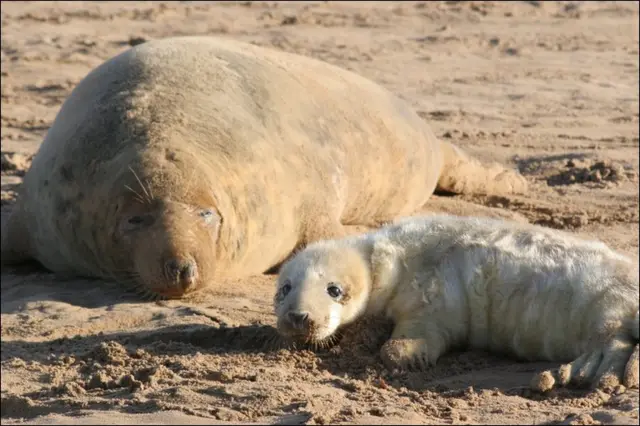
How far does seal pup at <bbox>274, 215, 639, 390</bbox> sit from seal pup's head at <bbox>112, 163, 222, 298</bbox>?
3.25 feet

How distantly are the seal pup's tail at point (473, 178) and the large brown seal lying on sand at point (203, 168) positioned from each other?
56 centimetres

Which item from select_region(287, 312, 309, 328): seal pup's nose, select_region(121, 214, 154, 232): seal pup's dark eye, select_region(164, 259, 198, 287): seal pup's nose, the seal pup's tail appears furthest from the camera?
the seal pup's tail

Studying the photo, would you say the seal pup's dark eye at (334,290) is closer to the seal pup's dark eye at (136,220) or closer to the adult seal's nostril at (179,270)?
the adult seal's nostril at (179,270)

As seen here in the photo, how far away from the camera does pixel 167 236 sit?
A: 238 inches

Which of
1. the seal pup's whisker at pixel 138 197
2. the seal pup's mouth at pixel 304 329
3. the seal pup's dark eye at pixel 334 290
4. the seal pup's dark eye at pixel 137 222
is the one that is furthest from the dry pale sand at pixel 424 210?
the seal pup's whisker at pixel 138 197

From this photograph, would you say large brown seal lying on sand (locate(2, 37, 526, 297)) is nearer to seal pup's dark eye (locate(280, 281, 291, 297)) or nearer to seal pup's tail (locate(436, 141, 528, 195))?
seal pup's tail (locate(436, 141, 528, 195))

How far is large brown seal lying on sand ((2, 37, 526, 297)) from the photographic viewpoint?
625 centimetres

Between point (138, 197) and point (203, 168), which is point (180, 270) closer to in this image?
point (138, 197)

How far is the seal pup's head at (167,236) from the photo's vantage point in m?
5.99

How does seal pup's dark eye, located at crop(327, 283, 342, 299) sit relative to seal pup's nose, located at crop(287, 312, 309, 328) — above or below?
above

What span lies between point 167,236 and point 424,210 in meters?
2.61

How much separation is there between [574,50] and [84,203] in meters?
8.08

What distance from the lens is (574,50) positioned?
13648 millimetres

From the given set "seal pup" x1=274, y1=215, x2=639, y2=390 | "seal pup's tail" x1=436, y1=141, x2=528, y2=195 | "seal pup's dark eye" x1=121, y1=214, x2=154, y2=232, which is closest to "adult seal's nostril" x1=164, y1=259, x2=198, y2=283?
"seal pup's dark eye" x1=121, y1=214, x2=154, y2=232
